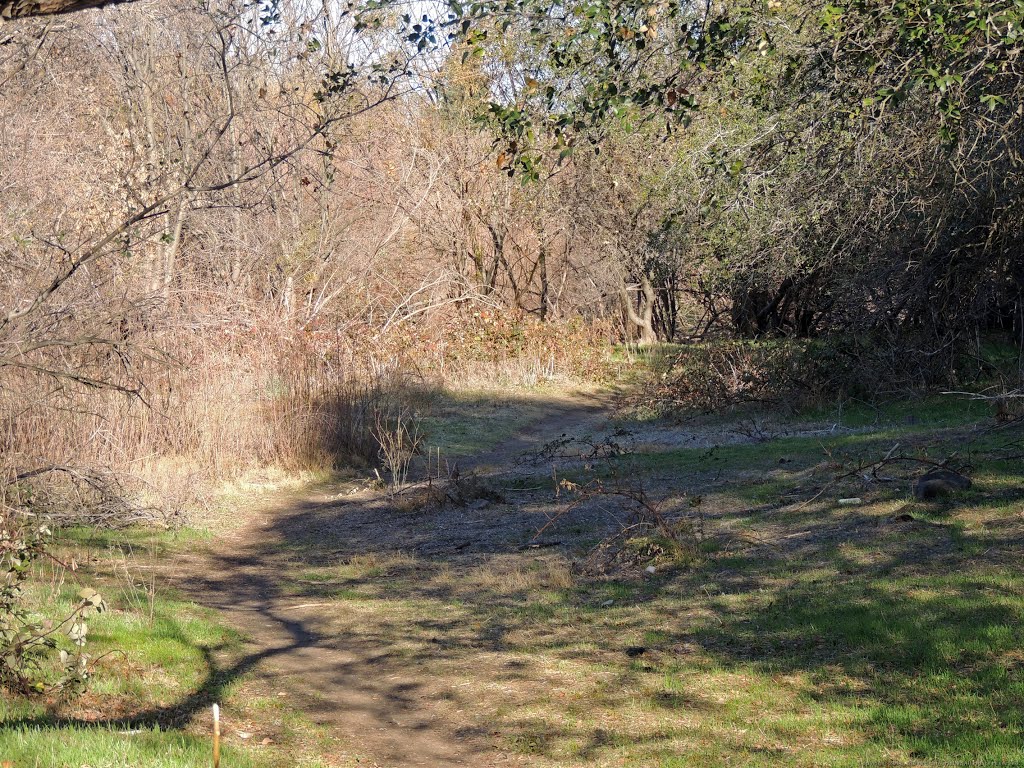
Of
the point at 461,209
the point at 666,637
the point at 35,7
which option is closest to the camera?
the point at 35,7

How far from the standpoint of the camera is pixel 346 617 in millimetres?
8594

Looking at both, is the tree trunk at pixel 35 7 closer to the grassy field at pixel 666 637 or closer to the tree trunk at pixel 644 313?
the grassy field at pixel 666 637

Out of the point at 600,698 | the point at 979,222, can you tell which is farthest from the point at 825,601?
the point at 979,222

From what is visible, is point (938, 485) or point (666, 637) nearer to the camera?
point (666, 637)

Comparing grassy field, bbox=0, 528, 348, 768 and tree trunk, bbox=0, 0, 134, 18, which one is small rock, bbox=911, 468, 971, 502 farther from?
tree trunk, bbox=0, 0, 134, 18

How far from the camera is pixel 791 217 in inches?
513

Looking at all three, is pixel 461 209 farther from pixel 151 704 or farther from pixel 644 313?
pixel 151 704

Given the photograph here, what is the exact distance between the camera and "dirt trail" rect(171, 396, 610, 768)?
600 cm

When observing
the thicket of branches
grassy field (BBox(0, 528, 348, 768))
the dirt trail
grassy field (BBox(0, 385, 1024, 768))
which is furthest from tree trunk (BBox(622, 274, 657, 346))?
grassy field (BBox(0, 528, 348, 768))

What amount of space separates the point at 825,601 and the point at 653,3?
4235 mm

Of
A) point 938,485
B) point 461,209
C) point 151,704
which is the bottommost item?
point 151,704

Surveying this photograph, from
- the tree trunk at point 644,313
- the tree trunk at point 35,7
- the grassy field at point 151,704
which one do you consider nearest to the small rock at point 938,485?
the grassy field at point 151,704

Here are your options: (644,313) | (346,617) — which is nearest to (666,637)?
(346,617)

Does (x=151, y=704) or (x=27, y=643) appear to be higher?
(x=27, y=643)
